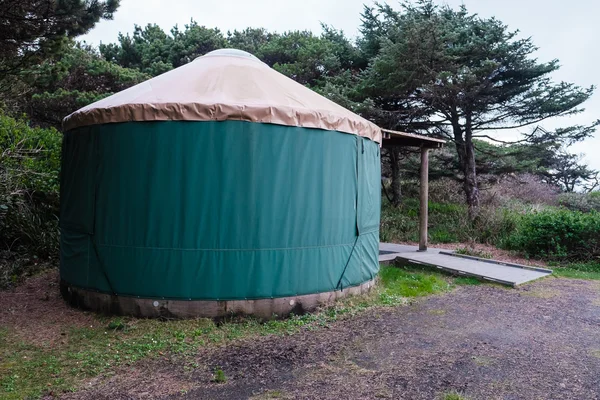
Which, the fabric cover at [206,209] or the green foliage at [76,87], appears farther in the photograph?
the green foliage at [76,87]

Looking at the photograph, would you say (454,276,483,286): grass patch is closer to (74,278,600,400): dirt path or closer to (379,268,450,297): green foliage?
(379,268,450,297): green foliage

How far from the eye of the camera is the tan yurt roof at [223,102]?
374 cm

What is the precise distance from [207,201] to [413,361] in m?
2.04

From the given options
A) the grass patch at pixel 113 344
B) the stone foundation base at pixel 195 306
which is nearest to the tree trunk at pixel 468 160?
the grass patch at pixel 113 344

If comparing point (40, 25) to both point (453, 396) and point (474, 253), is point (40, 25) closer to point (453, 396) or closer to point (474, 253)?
point (453, 396)

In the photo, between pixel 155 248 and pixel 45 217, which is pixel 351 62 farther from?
pixel 155 248

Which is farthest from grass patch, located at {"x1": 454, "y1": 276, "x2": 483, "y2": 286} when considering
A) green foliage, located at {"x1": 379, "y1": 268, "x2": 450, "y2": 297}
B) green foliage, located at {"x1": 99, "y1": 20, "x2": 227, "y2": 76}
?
green foliage, located at {"x1": 99, "y1": 20, "x2": 227, "y2": 76}

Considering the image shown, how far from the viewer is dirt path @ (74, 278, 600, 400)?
256cm

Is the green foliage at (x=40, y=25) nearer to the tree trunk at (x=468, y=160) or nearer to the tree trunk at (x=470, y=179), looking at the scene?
the tree trunk at (x=468, y=160)

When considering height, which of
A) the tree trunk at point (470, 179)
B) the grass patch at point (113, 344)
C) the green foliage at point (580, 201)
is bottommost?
the grass patch at point (113, 344)

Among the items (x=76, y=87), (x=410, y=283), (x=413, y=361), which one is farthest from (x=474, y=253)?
(x=76, y=87)

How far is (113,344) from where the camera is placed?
10.8ft

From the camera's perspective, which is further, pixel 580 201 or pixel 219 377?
pixel 580 201

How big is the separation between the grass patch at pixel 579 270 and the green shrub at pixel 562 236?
281mm
